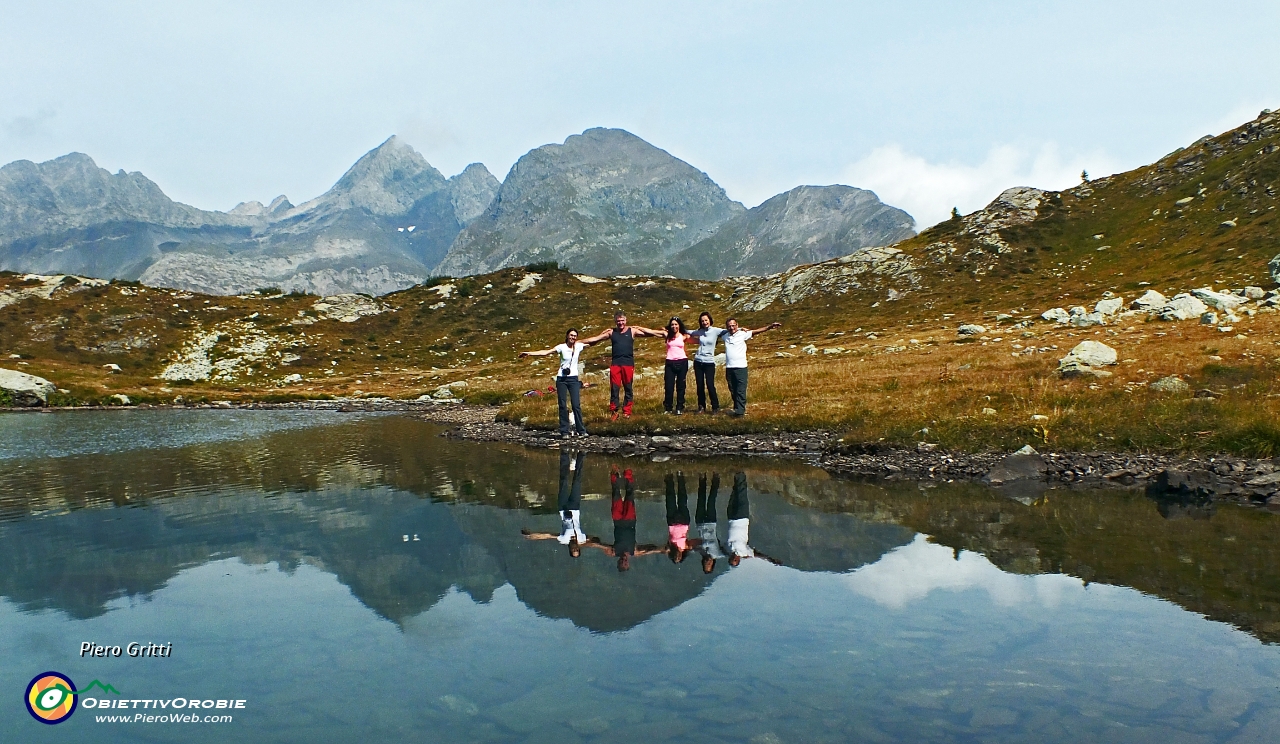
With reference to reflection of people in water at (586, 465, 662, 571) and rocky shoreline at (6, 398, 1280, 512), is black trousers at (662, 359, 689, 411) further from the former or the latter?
reflection of people in water at (586, 465, 662, 571)

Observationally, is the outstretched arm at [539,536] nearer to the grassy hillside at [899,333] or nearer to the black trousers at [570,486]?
the black trousers at [570,486]

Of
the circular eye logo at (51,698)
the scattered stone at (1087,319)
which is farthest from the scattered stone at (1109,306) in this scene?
the circular eye logo at (51,698)

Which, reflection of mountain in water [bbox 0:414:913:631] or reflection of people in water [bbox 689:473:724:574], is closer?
reflection of mountain in water [bbox 0:414:913:631]

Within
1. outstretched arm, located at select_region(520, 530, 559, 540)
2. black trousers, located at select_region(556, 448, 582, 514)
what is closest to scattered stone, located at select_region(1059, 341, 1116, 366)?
black trousers, located at select_region(556, 448, 582, 514)

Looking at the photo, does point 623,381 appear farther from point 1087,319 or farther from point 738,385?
point 1087,319

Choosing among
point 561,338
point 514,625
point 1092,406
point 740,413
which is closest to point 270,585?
point 514,625

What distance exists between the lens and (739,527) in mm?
14930

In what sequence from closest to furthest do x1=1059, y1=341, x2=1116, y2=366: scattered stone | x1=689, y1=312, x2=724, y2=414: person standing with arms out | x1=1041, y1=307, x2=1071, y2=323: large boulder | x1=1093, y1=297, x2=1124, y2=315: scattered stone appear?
x1=689, y1=312, x2=724, y2=414: person standing with arms out → x1=1059, y1=341, x2=1116, y2=366: scattered stone → x1=1093, y1=297, x2=1124, y2=315: scattered stone → x1=1041, y1=307, x2=1071, y2=323: large boulder

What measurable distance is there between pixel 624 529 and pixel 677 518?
1426 mm

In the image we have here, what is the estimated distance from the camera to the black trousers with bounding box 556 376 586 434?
27.2 metres

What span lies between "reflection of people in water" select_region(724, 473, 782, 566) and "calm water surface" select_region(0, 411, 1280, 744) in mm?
111

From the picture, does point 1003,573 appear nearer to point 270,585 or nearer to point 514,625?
point 514,625

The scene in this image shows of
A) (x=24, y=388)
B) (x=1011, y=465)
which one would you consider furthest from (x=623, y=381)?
(x=24, y=388)

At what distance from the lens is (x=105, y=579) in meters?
11.9
